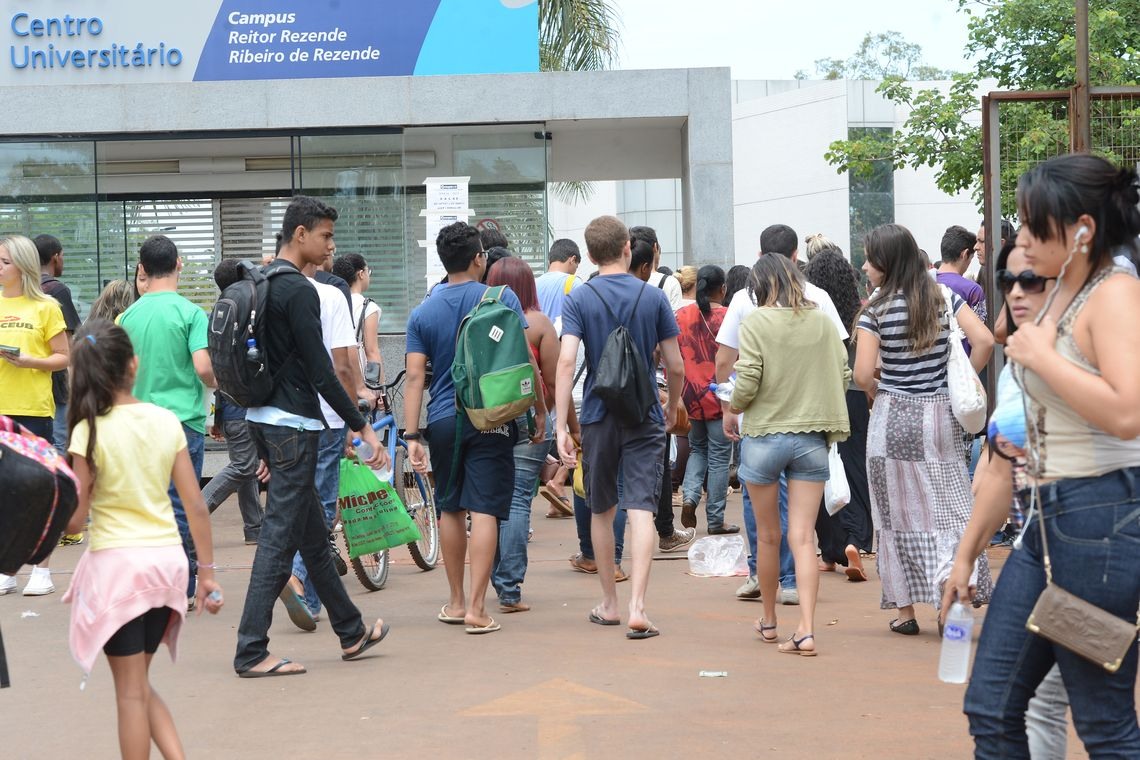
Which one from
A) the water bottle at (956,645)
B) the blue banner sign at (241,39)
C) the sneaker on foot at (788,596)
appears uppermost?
the blue banner sign at (241,39)

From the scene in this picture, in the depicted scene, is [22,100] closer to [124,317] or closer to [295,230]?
[124,317]

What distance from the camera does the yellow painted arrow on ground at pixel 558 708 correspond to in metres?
5.18

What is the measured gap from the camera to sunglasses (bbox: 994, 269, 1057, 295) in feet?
11.8

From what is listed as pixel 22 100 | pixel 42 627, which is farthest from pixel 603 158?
pixel 42 627

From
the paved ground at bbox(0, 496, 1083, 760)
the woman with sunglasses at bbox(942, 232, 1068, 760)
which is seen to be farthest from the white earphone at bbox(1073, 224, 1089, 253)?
the paved ground at bbox(0, 496, 1083, 760)

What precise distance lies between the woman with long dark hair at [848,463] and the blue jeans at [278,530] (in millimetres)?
3502

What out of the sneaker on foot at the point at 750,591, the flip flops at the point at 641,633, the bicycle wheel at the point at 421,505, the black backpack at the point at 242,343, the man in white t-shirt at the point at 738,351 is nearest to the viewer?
the black backpack at the point at 242,343

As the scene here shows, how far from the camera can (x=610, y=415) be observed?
7.08 meters

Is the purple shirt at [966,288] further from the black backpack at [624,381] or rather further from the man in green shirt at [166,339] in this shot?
the man in green shirt at [166,339]

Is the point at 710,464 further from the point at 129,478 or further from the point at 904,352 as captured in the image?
the point at 129,478

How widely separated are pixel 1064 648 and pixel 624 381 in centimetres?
381

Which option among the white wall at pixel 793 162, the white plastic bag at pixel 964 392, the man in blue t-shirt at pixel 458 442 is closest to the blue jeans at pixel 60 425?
the man in blue t-shirt at pixel 458 442

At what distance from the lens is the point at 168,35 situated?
1552cm

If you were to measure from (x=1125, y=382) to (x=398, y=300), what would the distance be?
43.4ft
